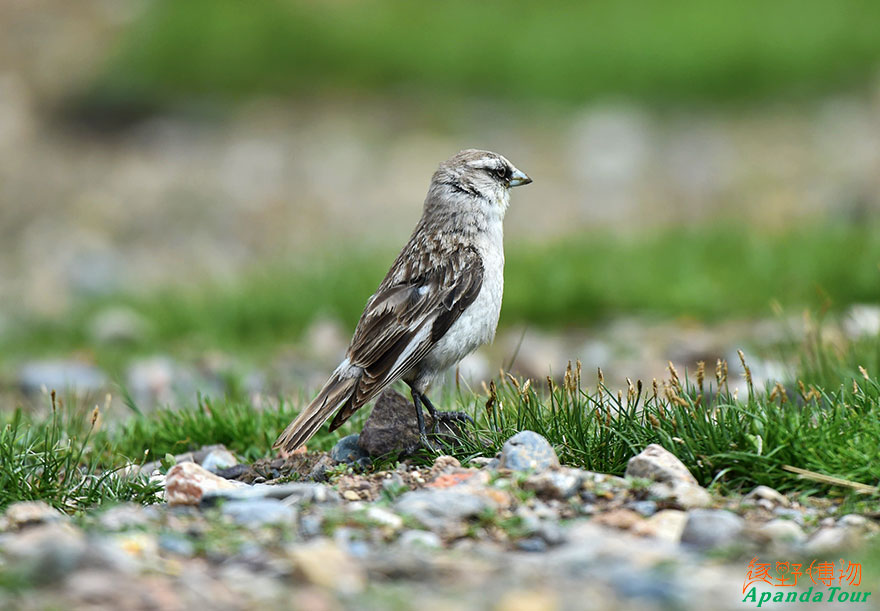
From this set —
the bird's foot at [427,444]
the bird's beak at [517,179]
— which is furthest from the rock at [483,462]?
the bird's beak at [517,179]

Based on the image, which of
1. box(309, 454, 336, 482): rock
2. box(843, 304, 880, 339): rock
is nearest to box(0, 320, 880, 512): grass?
box(309, 454, 336, 482): rock

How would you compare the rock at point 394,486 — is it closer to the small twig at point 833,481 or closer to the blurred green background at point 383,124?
the small twig at point 833,481

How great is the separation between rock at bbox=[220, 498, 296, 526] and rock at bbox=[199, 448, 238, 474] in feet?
5.13

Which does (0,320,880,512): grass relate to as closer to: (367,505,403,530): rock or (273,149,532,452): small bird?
(273,149,532,452): small bird

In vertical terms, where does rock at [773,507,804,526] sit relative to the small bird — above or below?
below

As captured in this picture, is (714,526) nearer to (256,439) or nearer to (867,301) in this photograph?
(256,439)

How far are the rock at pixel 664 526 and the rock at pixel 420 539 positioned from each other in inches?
29.7

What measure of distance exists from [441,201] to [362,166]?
1159 centimetres

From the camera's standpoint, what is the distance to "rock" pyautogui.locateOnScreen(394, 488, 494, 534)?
163 inches

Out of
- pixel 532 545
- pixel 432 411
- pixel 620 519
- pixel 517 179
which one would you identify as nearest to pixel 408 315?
pixel 432 411

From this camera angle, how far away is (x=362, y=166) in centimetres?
1794

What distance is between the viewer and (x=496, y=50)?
61.4 ft

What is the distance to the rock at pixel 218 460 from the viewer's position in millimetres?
5781

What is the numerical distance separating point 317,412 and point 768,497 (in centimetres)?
220
